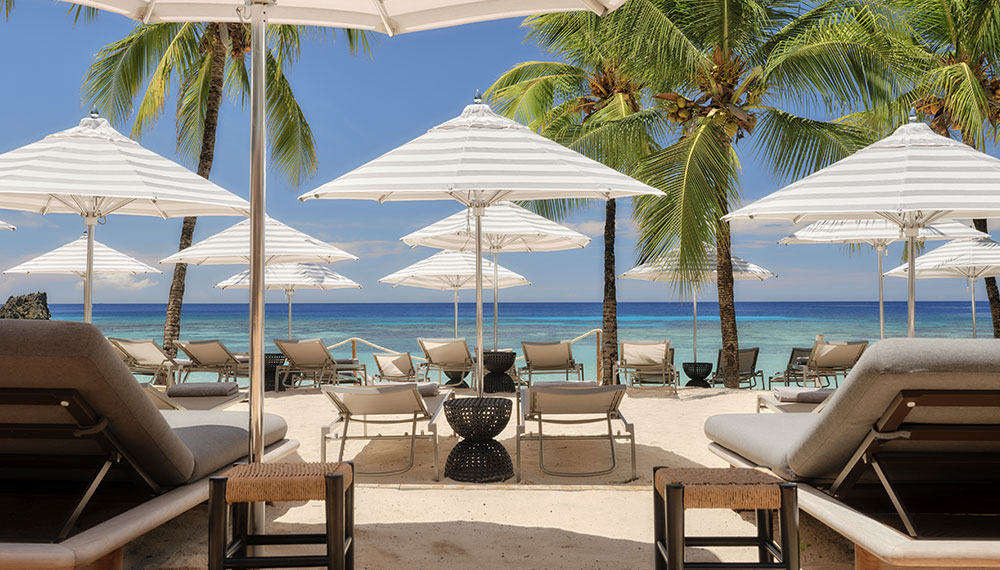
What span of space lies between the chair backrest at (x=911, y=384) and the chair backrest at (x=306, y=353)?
7.11 m

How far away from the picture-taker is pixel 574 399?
15.0 ft

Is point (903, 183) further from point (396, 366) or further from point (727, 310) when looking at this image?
point (727, 310)

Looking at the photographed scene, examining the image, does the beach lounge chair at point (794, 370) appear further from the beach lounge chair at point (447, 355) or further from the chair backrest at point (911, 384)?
the chair backrest at point (911, 384)

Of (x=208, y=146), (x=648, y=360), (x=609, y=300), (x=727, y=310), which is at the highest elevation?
(x=208, y=146)

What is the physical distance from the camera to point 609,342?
1191cm

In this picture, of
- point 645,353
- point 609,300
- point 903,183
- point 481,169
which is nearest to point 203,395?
point 481,169

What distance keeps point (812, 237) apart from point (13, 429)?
9.06 metres

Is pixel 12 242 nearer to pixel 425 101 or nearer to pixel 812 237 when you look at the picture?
pixel 425 101

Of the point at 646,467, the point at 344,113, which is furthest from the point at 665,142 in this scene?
the point at 344,113

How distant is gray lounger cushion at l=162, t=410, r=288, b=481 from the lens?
2742 mm

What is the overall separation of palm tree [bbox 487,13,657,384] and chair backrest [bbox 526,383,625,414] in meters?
6.29

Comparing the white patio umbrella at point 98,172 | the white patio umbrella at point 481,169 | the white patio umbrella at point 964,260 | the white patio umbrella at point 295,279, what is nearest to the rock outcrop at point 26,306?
the white patio umbrella at point 295,279

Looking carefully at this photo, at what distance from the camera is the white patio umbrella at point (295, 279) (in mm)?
11250

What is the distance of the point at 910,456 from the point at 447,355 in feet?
22.5
